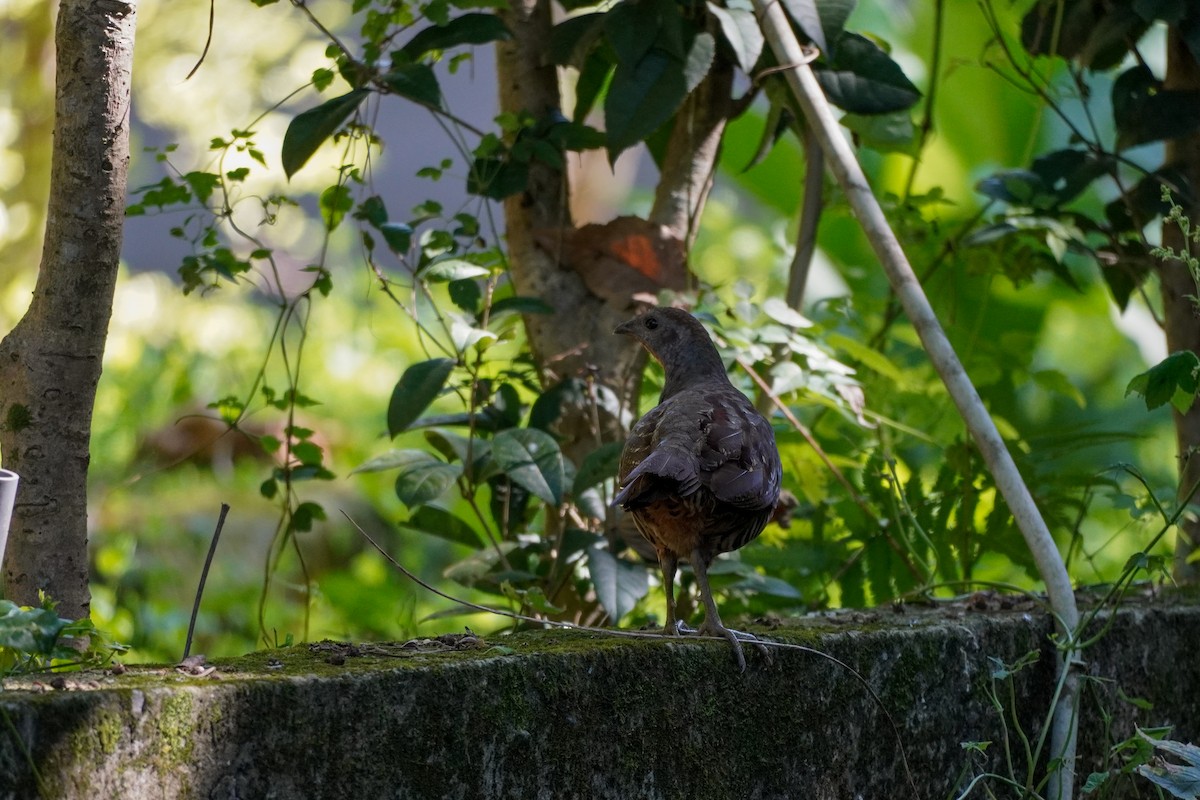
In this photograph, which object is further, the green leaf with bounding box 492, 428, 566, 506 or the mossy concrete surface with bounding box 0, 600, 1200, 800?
the green leaf with bounding box 492, 428, 566, 506

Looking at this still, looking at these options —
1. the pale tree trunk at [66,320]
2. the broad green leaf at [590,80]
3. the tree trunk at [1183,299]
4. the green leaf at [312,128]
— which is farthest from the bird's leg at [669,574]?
the tree trunk at [1183,299]

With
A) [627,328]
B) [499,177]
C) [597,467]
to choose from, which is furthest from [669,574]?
[499,177]

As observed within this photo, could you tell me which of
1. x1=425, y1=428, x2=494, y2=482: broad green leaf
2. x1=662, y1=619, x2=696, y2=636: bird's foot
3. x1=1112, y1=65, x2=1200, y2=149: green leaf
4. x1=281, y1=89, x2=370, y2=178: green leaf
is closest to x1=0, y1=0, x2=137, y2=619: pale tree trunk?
x1=281, y1=89, x2=370, y2=178: green leaf

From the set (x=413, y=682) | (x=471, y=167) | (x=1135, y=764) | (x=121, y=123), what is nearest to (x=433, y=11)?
(x=471, y=167)

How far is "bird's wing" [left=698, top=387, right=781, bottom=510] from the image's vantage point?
2.35m

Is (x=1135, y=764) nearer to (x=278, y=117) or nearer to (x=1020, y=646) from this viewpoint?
(x=1020, y=646)

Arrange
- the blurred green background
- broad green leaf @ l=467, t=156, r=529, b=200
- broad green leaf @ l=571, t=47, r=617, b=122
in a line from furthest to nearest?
1. the blurred green background
2. broad green leaf @ l=571, t=47, r=617, b=122
3. broad green leaf @ l=467, t=156, r=529, b=200

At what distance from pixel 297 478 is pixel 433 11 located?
1219 millimetres

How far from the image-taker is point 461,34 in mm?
3068

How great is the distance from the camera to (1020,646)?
272 centimetres

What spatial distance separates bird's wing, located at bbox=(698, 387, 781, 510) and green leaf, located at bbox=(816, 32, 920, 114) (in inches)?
43.3

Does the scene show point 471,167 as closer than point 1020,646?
No

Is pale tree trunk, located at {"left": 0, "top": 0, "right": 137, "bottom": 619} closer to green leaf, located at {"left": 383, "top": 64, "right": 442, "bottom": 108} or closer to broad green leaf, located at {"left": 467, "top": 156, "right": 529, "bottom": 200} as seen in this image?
green leaf, located at {"left": 383, "top": 64, "right": 442, "bottom": 108}

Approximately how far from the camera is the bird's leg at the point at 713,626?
7.20 ft
